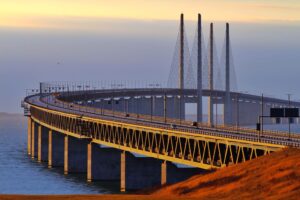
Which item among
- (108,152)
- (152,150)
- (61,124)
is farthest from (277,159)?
(61,124)

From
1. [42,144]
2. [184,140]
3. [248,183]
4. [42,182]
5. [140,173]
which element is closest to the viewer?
[248,183]

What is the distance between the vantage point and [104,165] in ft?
473

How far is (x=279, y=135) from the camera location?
11044cm

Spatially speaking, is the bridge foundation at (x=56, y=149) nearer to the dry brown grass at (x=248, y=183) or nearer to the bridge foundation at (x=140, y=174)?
the bridge foundation at (x=140, y=174)

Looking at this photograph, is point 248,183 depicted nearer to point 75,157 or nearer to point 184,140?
point 184,140

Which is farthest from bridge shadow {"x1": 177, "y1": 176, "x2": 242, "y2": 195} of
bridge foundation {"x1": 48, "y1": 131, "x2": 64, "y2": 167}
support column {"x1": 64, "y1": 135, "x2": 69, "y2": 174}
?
bridge foundation {"x1": 48, "y1": 131, "x2": 64, "y2": 167}

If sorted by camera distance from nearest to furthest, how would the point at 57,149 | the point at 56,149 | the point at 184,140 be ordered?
the point at 184,140, the point at 56,149, the point at 57,149

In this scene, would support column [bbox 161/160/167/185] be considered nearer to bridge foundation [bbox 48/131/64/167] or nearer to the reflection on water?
the reflection on water

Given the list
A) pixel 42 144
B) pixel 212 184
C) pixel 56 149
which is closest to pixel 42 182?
pixel 56 149

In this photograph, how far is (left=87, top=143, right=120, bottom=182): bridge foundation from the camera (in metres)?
143

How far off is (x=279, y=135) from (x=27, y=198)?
167 feet

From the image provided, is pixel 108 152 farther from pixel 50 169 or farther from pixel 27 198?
pixel 27 198

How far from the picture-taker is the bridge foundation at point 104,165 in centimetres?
14325

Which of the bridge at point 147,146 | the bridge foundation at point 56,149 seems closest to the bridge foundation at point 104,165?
the bridge at point 147,146
